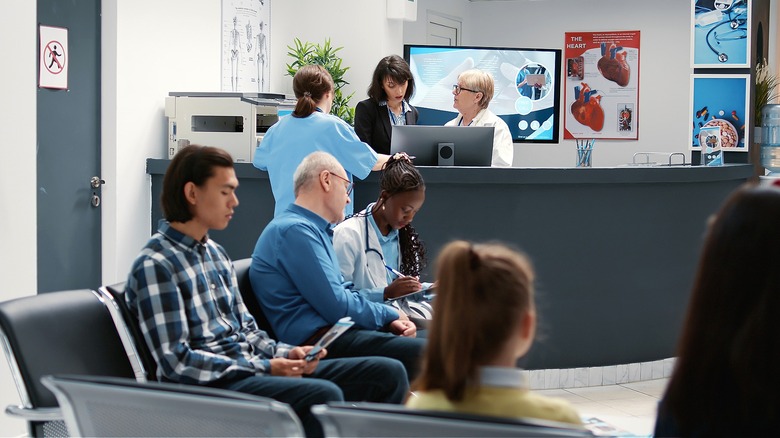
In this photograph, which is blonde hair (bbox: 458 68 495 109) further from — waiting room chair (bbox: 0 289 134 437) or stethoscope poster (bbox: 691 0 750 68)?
waiting room chair (bbox: 0 289 134 437)

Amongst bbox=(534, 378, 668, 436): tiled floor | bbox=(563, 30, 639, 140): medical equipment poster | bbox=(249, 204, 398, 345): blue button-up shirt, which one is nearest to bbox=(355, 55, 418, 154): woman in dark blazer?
bbox=(534, 378, 668, 436): tiled floor

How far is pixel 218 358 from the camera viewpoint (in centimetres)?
248

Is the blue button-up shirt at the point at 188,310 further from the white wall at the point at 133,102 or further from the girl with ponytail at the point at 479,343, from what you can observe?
the white wall at the point at 133,102

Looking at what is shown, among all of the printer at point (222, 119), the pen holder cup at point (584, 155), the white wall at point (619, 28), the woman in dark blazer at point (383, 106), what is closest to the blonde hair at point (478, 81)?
the woman in dark blazer at point (383, 106)

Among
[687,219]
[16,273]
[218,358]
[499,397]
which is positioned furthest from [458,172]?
[499,397]

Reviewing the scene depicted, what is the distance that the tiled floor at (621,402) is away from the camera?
4.30 meters

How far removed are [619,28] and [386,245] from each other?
664cm

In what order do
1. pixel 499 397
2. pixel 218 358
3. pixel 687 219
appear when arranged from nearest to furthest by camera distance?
pixel 499 397, pixel 218 358, pixel 687 219

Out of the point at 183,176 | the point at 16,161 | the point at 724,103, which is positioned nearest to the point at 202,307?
the point at 183,176

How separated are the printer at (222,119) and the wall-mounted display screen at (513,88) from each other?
110 inches

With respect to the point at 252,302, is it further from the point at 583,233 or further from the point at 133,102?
the point at 133,102

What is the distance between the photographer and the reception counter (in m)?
4.81

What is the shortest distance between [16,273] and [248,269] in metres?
1.05

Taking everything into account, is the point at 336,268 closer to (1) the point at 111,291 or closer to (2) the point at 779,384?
(1) the point at 111,291
